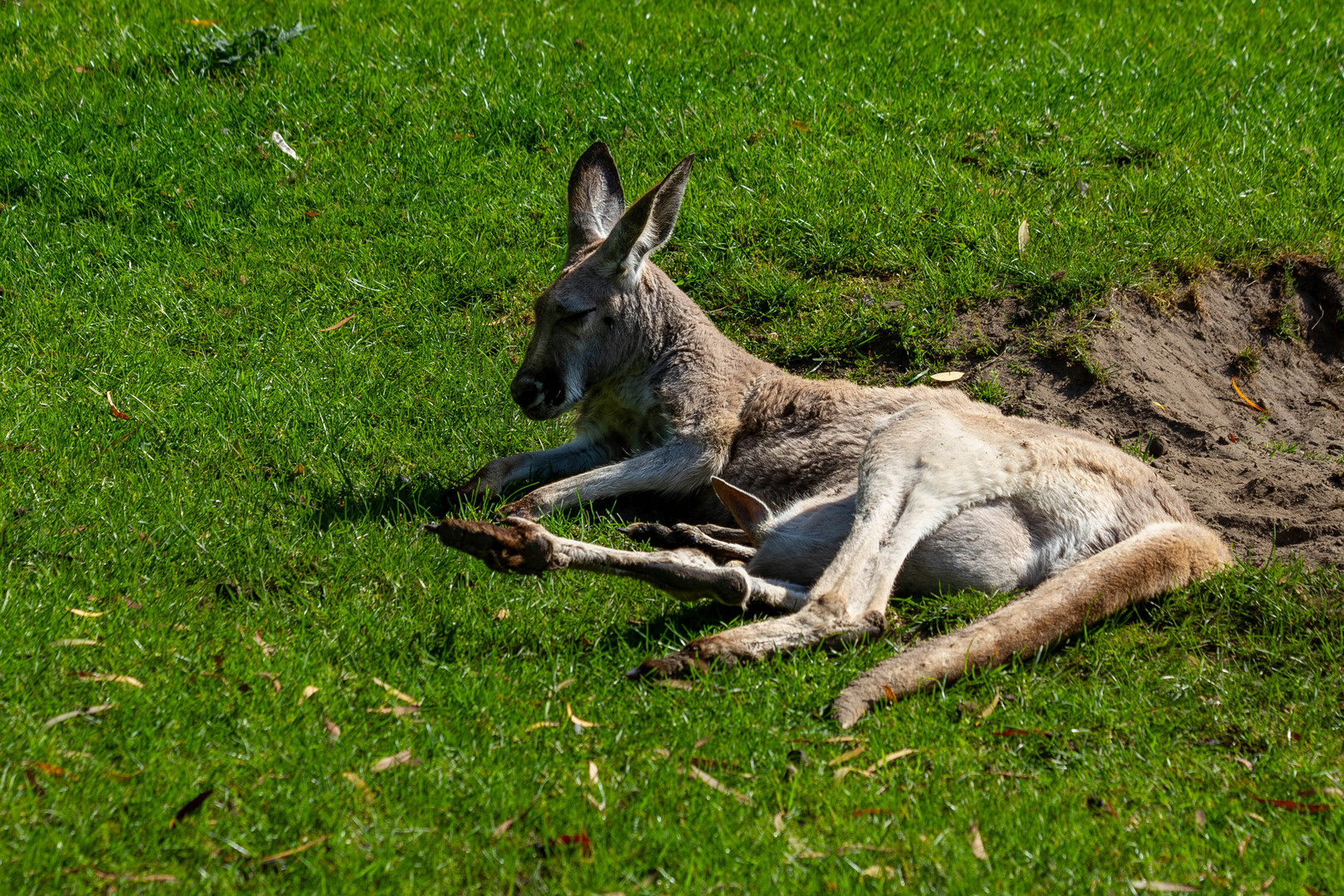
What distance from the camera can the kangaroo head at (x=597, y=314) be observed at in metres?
5.32

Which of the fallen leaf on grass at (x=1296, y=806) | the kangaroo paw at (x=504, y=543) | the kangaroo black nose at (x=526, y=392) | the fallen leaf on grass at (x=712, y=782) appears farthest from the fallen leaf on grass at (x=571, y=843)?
the kangaroo black nose at (x=526, y=392)

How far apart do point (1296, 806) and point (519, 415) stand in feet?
12.6

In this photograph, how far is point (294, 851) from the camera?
2699 millimetres

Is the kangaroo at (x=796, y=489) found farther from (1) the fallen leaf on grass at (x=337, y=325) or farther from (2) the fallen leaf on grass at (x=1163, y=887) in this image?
(1) the fallen leaf on grass at (x=337, y=325)

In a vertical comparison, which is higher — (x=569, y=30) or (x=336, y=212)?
(x=569, y=30)

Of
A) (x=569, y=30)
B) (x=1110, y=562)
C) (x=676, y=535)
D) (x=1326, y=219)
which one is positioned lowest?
(x=676, y=535)

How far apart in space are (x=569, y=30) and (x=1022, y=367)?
487 centimetres

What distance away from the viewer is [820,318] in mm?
6527

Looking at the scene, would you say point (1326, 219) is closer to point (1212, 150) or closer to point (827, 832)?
point (1212, 150)

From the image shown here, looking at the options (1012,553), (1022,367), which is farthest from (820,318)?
(1012,553)

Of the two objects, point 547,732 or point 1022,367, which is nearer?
point 547,732

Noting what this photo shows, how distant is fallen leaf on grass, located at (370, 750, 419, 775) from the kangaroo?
29.6 inches

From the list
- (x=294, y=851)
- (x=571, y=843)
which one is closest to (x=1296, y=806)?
(x=571, y=843)

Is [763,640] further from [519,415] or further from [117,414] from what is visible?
[117,414]
